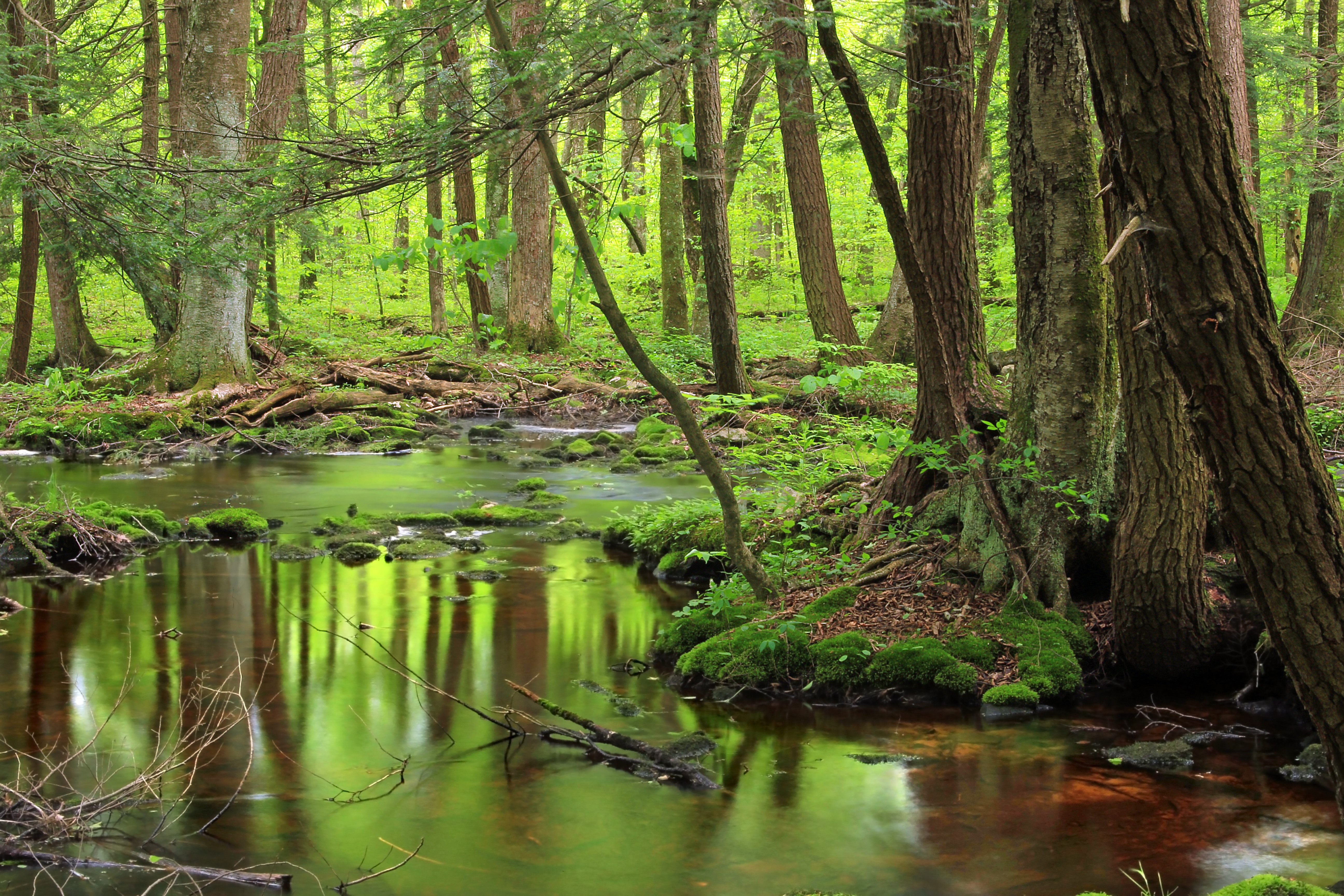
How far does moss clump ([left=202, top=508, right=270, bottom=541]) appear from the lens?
34.8ft

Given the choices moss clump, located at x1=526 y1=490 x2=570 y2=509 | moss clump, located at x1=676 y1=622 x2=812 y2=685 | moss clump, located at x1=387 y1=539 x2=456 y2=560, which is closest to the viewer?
moss clump, located at x1=676 y1=622 x2=812 y2=685

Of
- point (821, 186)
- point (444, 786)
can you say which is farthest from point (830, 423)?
point (444, 786)

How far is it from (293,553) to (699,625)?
484 cm

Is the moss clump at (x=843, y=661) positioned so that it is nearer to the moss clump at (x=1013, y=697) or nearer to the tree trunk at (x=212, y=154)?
the moss clump at (x=1013, y=697)

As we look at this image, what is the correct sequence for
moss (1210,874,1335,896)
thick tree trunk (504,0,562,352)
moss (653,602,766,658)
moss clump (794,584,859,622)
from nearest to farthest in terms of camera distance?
1. moss (1210,874,1335,896)
2. moss clump (794,584,859,622)
3. moss (653,602,766,658)
4. thick tree trunk (504,0,562,352)

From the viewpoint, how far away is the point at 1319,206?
15.6 m

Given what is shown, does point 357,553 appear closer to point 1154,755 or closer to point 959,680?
point 959,680

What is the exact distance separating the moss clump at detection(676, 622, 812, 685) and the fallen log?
3004mm

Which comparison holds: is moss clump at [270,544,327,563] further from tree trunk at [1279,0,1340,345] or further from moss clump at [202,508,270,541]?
tree trunk at [1279,0,1340,345]

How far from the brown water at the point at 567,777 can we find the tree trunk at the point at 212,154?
7703 mm

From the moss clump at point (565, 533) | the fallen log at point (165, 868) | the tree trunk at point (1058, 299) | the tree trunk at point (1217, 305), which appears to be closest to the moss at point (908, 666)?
the tree trunk at point (1058, 299)

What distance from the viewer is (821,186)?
15.9 m

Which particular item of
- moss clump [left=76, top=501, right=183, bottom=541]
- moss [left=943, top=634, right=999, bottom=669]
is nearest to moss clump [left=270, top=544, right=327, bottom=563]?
moss clump [left=76, top=501, right=183, bottom=541]

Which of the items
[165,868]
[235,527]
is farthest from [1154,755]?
[235,527]
